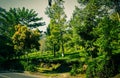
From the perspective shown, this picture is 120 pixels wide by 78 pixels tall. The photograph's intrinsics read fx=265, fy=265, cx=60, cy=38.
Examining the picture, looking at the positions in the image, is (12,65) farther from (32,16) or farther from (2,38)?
(32,16)

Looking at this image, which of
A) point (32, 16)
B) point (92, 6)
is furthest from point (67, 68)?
point (32, 16)

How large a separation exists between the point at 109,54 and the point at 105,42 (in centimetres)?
144

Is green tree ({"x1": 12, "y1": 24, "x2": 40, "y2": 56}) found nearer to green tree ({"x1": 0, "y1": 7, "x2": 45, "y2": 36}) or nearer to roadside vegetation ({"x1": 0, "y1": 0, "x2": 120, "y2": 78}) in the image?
Answer: roadside vegetation ({"x1": 0, "y1": 0, "x2": 120, "y2": 78})

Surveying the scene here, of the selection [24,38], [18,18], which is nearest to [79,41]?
[24,38]

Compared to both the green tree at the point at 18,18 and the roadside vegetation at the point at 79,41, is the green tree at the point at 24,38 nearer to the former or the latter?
the roadside vegetation at the point at 79,41

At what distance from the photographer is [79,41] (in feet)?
142

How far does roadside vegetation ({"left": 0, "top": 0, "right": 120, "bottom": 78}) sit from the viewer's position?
28.8 meters

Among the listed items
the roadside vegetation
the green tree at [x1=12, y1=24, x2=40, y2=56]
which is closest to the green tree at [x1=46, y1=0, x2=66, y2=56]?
the roadside vegetation

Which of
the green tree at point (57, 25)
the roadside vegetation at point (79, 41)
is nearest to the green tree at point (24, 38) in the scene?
the roadside vegetation at point (79, 41)

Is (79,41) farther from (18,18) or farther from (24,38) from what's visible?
(18,18)

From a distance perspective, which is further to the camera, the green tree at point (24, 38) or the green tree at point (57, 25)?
the green tree at point (57, 25)

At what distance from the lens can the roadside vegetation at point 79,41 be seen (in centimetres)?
2877

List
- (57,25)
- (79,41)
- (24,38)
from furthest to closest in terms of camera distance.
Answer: (57,25)
(24,38)
(79,41)

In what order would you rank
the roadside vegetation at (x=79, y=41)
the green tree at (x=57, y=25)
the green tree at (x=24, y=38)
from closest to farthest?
the roadside vegetation at (x=79, y=41) < the green tree at (x=24, y=38) < the green tree at (x=57, y=25)
